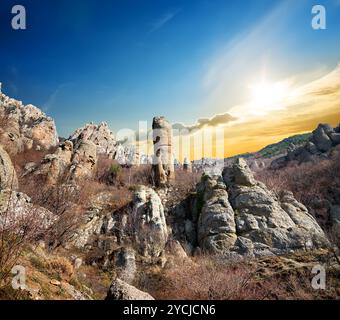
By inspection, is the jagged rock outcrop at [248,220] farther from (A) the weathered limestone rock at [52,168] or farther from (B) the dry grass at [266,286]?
(A) the weathered limestone rock at [52,168]

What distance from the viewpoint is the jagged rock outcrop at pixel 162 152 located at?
36188 mm

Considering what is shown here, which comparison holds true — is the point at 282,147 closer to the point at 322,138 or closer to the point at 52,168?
the point at 322,138

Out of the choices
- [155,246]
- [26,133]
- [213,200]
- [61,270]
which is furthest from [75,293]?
[26,133]

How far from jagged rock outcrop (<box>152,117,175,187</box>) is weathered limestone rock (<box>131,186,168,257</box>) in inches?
336

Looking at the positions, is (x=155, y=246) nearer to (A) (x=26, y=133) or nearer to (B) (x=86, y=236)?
(B) (x=86, y=236)

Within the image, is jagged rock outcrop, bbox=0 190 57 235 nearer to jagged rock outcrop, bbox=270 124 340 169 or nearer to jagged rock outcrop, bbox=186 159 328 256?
jagged rock outcrop, bbox=186 159 328 256

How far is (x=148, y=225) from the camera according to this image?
79.9ft

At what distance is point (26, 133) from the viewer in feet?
185

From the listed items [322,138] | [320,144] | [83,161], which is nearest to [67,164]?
[83,161]

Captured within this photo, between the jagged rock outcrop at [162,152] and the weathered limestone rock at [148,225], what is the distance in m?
8.54

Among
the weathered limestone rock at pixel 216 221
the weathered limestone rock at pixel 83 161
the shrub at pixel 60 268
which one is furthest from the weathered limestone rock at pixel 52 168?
the shrub at pixel 60 268

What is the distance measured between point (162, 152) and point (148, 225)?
15.5 m

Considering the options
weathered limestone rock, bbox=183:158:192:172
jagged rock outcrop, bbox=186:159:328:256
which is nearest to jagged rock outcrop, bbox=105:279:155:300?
jagged rock outcrop, bbox=186:159:328:256

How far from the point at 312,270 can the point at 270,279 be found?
193cm
